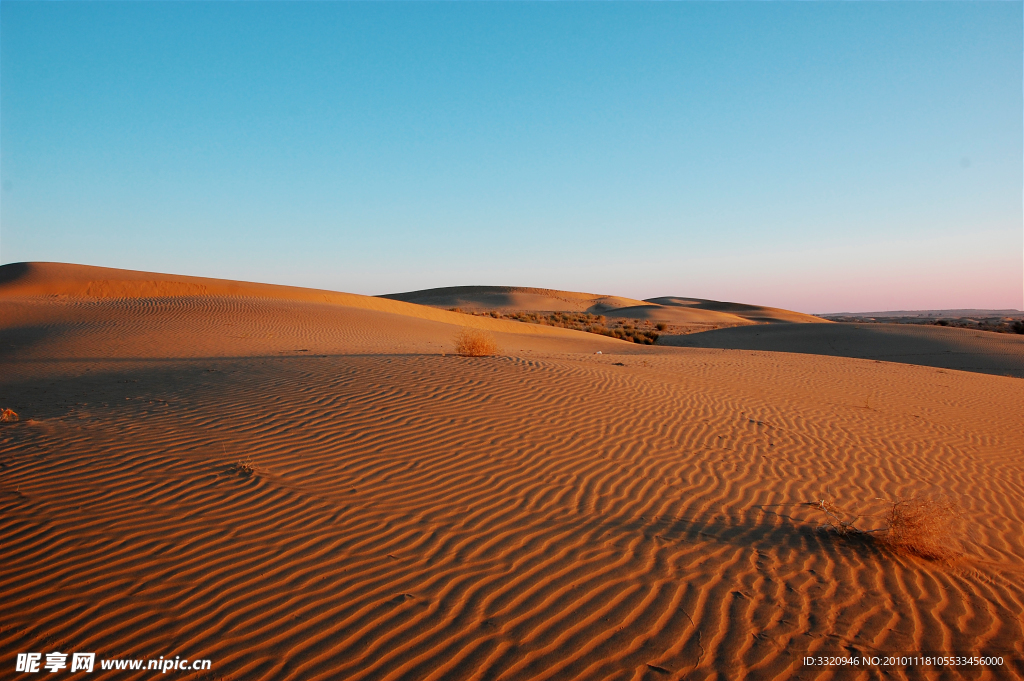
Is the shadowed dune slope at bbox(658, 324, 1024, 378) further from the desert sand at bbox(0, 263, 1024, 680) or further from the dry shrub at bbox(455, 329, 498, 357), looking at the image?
the dry shrub at bbox(455, 329, 498, 357)

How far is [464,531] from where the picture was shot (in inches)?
173

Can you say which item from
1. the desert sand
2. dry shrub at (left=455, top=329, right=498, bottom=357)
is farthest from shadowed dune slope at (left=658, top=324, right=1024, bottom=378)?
dry shrub at (left=455, top=329, right=498, bottom=357)

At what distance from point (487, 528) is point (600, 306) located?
78.0 metres

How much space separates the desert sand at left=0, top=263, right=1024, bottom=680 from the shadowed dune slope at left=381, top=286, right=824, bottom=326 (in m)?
45.3

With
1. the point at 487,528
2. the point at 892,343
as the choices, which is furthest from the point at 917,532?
the point at 892,343

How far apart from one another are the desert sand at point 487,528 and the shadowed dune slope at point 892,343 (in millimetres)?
14894

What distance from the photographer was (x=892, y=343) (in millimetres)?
26125

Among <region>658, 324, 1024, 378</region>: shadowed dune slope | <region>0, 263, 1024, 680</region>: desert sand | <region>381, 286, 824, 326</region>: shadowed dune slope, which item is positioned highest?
<region>381, 286, 824, 326</region>: shadowed dune slope

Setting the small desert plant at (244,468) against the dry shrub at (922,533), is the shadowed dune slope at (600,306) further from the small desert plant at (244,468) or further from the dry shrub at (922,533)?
the small desert plant at (244,468)

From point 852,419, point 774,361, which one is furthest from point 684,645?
point 774,361

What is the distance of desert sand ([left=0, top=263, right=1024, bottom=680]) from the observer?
3.15 meters

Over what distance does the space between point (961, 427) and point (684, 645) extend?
8735 millimetres

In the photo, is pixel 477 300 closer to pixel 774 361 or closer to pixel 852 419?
pixel 774 361

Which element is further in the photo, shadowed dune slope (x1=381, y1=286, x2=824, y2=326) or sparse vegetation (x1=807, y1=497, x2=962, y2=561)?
shadowed dune slope (x1=381, y1=286, x2=824, y2=326)
